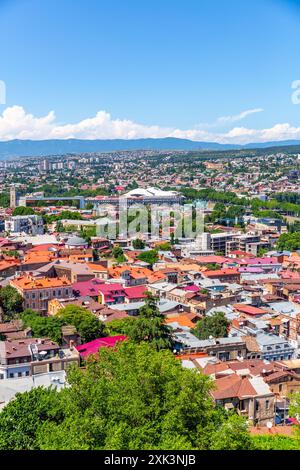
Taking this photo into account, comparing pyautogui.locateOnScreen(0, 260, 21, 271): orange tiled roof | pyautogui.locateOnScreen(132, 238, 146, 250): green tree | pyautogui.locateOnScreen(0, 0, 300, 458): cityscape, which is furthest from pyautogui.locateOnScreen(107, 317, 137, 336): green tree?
pyautogui.locateOnScreen(132, 238, 146, 250): green tree

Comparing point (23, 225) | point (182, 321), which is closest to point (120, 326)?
point (182, 321)

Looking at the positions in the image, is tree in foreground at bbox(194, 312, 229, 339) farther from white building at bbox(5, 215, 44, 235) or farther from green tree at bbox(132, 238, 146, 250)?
white building at bbox(5, 215, 44, 235)

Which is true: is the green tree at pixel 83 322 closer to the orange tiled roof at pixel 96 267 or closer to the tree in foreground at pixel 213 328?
the tree in foreground at pixel 213 328

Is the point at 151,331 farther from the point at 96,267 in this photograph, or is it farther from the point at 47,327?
the point at 96,267

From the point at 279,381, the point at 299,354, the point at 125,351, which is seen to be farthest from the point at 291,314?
the point at 125,351
